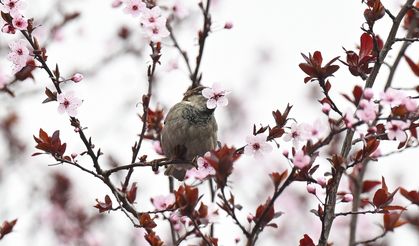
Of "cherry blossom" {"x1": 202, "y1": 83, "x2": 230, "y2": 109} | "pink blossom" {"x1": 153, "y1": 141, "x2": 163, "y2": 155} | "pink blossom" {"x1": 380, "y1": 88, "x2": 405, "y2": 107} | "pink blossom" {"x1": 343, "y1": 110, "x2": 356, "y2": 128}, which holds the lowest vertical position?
"pink blossom" {"x1": 343, "y1": 110, "x2": 356, "y2": 128}

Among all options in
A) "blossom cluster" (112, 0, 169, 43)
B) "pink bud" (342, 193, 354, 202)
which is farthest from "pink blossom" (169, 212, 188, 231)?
"blossom cluster" (112, 0, 169, 43)

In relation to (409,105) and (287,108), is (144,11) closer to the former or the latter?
(287,108)

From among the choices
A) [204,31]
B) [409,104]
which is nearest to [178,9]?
[204,31]

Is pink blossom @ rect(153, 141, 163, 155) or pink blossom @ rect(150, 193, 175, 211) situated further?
pink blossom @ rect(153, 141, 163, 155)

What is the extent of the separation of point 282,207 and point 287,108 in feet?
23.9

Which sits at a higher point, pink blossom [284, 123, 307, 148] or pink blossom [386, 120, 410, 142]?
pink blossom [284, 123, 307, 148]

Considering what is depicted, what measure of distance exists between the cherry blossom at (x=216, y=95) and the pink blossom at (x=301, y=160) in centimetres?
61

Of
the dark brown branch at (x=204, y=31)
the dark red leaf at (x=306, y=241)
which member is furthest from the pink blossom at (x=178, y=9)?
the dark red leaf at (x=306, y=241)

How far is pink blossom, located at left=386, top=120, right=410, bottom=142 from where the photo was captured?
2.46m

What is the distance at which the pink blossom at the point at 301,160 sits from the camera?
7.61ft

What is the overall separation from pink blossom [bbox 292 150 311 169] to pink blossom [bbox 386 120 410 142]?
43 cm

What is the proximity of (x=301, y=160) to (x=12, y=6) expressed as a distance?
1528mm

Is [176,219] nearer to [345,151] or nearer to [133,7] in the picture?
[345,151]

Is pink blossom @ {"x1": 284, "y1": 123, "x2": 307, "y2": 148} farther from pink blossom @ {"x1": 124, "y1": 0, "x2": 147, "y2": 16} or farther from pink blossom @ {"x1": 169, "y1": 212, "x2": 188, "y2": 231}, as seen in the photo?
pink blossom @ {"x1": 124, "y1": 0, "x2": 147, "y2": 16}
